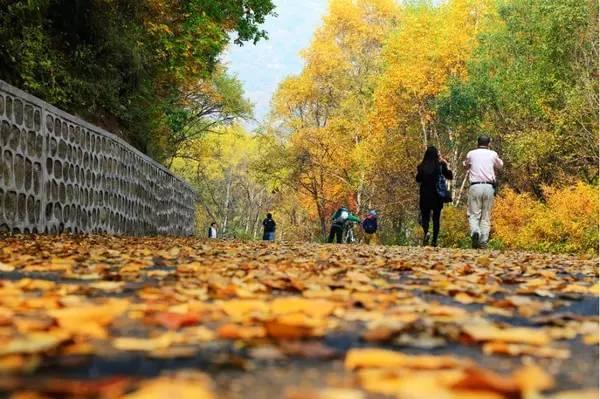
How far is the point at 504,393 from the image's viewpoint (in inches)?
63.5

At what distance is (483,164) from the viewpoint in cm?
1248

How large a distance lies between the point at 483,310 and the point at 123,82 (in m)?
15.0

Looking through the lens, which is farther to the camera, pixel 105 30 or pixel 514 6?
pixel 514 6

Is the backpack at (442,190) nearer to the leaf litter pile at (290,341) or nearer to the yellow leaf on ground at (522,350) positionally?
the leaf litter pile at (290,341)

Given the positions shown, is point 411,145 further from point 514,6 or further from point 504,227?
point 504,227

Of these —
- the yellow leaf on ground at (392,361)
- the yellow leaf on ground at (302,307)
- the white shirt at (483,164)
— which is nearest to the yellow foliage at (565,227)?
the white shirt at (483,164)


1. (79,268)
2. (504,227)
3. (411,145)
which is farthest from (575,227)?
(411,145)

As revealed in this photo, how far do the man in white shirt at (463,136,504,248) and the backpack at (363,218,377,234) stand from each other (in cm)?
1248

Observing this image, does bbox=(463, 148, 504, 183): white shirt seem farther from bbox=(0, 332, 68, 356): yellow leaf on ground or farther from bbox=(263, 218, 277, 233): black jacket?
bbox=(263, 218, 277, 233): black jacket

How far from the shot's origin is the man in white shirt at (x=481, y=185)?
12.5m

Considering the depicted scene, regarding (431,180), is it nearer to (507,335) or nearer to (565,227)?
(565,227)

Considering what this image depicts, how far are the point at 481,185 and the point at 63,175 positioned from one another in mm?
6947

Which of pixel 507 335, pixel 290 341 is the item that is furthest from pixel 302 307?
pixel 507 335

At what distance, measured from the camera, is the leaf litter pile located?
170 centimetres
